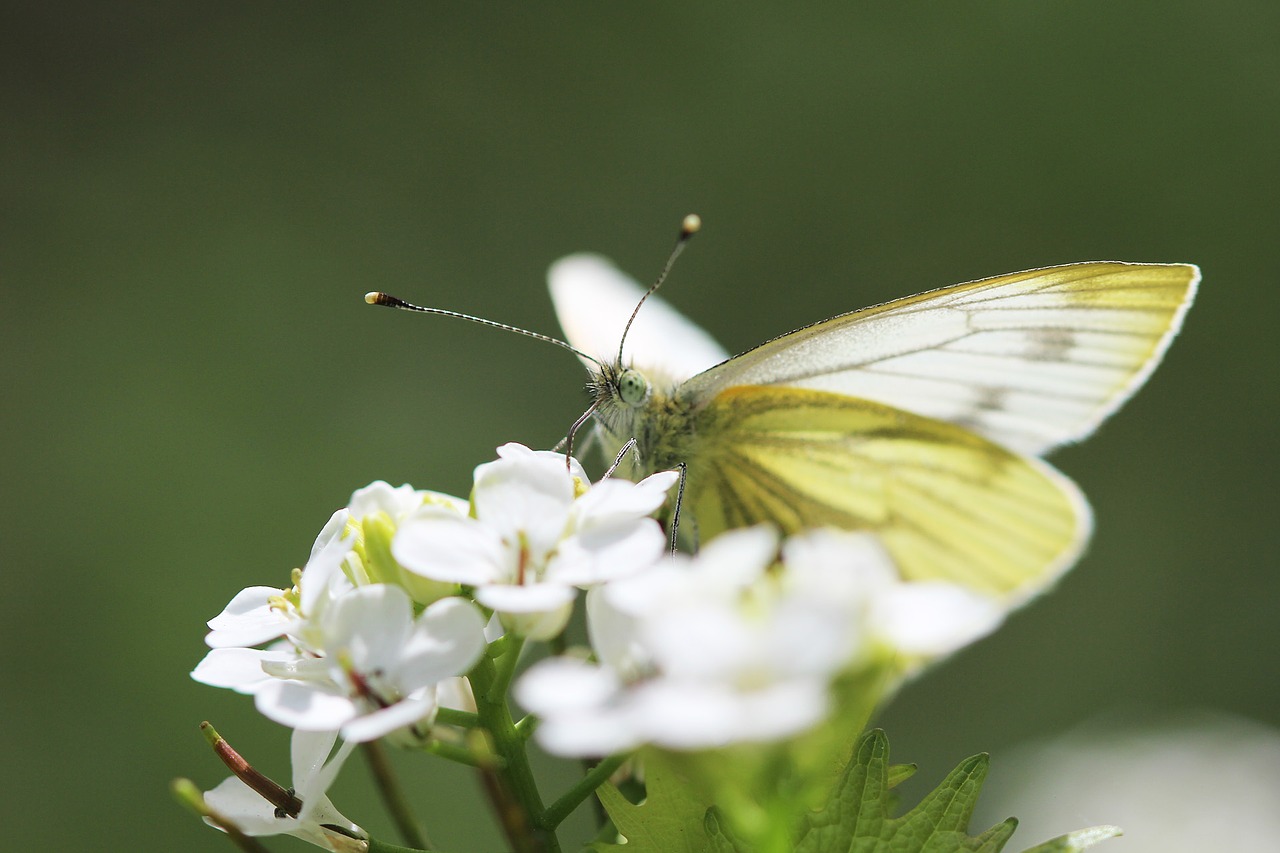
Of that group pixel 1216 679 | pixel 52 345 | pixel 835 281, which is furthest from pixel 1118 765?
pixel 52 345

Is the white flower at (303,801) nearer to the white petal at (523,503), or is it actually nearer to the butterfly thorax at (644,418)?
the white petal at (523,503)

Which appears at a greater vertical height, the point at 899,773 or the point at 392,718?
the point at 392,718

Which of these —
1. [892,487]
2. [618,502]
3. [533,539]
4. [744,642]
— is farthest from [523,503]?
[892,487]

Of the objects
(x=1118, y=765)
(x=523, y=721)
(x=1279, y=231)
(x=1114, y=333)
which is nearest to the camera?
(x=523, y=721)

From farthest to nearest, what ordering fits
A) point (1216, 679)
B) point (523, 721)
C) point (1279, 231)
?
point (1279, 231)
point (1216, 679)
point (523, 721)

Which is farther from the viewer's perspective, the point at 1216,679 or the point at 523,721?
the point at 1216,679

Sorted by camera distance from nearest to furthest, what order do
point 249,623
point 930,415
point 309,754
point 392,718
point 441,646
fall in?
point 392,718
point 441,646
point 309,754
point 249,623
point 930,415

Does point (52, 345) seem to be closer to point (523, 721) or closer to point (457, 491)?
point (457, 491)

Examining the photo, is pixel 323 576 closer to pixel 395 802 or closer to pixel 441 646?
A: pixel 441 646
